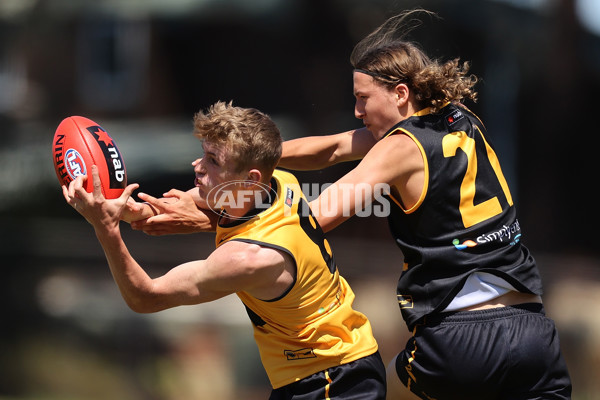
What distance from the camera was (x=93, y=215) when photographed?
2736 millimetres

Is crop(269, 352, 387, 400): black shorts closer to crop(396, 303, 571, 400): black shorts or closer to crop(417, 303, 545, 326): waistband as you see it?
crop(396, 303, 571, 400): black shorts

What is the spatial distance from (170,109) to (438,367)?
7.51 metres

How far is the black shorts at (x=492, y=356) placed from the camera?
2.98 metres

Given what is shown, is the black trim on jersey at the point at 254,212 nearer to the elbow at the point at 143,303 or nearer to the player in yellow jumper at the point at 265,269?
the player in yellow jumper at the point at 265,269

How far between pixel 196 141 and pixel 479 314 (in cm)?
682

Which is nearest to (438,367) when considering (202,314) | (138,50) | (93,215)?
(93,215)

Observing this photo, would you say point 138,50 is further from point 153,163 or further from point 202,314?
point 202,314

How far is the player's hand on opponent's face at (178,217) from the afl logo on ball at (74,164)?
13.3 inches

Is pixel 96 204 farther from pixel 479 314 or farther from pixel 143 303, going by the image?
pixel 479 314

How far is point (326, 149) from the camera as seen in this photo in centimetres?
371

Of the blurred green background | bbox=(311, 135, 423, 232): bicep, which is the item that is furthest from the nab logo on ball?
the blurred green background

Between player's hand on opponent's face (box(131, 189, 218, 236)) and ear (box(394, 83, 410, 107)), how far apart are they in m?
0.90

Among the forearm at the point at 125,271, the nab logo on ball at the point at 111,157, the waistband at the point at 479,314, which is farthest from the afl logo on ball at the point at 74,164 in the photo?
the waistband at the point at 479,314

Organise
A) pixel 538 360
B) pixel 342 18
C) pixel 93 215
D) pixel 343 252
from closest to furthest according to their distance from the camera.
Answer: pixel 93 215
pixel 538 360
pixel 343 252
pixel 342 18
